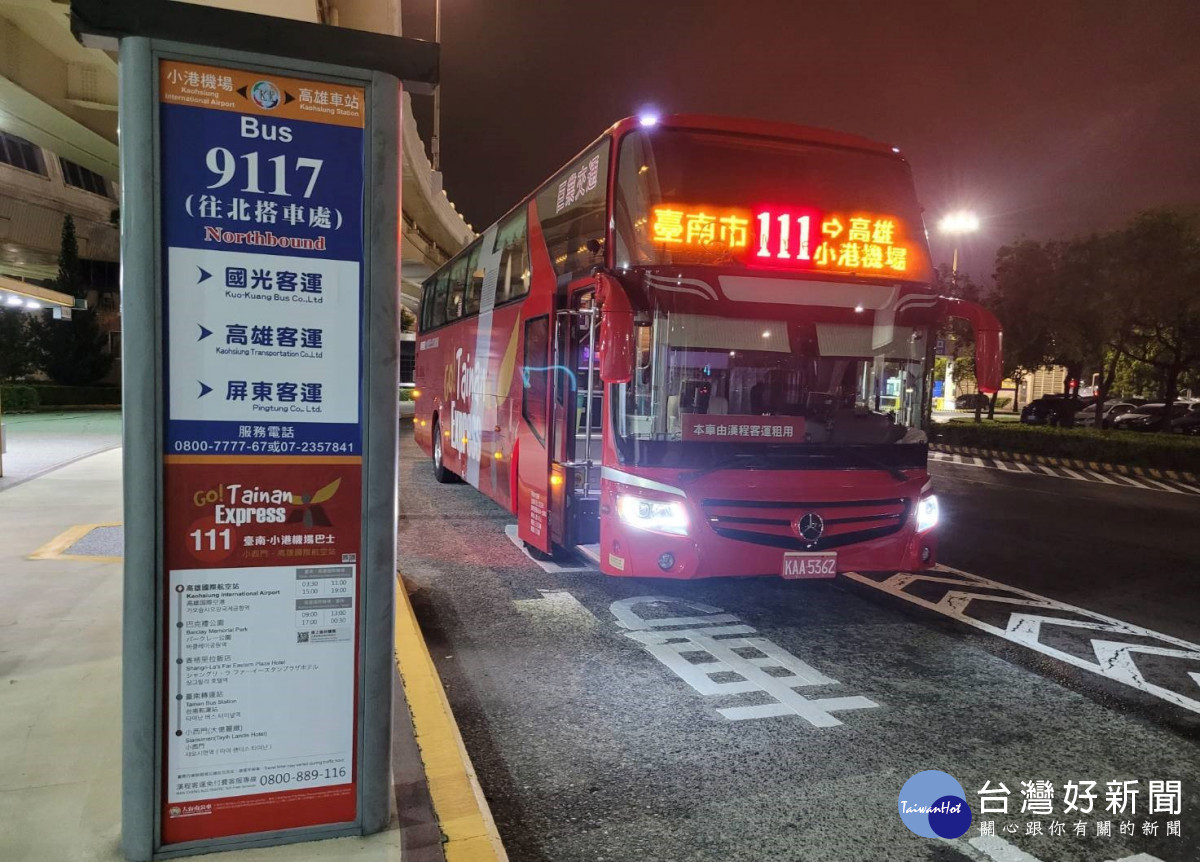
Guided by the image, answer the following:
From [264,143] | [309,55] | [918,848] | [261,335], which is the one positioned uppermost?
[309,55]

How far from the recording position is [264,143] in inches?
103

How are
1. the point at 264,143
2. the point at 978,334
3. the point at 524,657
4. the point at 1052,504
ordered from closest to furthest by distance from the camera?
the point at 264,143 < the point at 524,657 < the point at 978,334 < the point at 1052,504

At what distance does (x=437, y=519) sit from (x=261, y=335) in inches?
294

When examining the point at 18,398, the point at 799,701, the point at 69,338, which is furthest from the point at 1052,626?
the point at 69,338

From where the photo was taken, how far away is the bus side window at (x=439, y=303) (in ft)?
43.0

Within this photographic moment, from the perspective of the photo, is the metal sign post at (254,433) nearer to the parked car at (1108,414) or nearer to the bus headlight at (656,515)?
the bus headlight at (656,515)

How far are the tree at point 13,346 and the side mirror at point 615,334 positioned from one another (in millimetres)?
37299

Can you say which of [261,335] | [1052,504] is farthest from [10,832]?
[1052,504]

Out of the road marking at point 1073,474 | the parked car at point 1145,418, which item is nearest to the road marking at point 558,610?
the road marking at point 1073,474

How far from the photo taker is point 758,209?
18.9ft

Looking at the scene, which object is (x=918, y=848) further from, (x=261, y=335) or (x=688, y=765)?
(x=261, y=335)

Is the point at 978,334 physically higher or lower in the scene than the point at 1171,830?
higher

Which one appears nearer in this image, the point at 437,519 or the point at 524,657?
the point at 524,657

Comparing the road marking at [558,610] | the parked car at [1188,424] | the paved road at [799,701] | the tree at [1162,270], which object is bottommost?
the paved road at [799,701]
